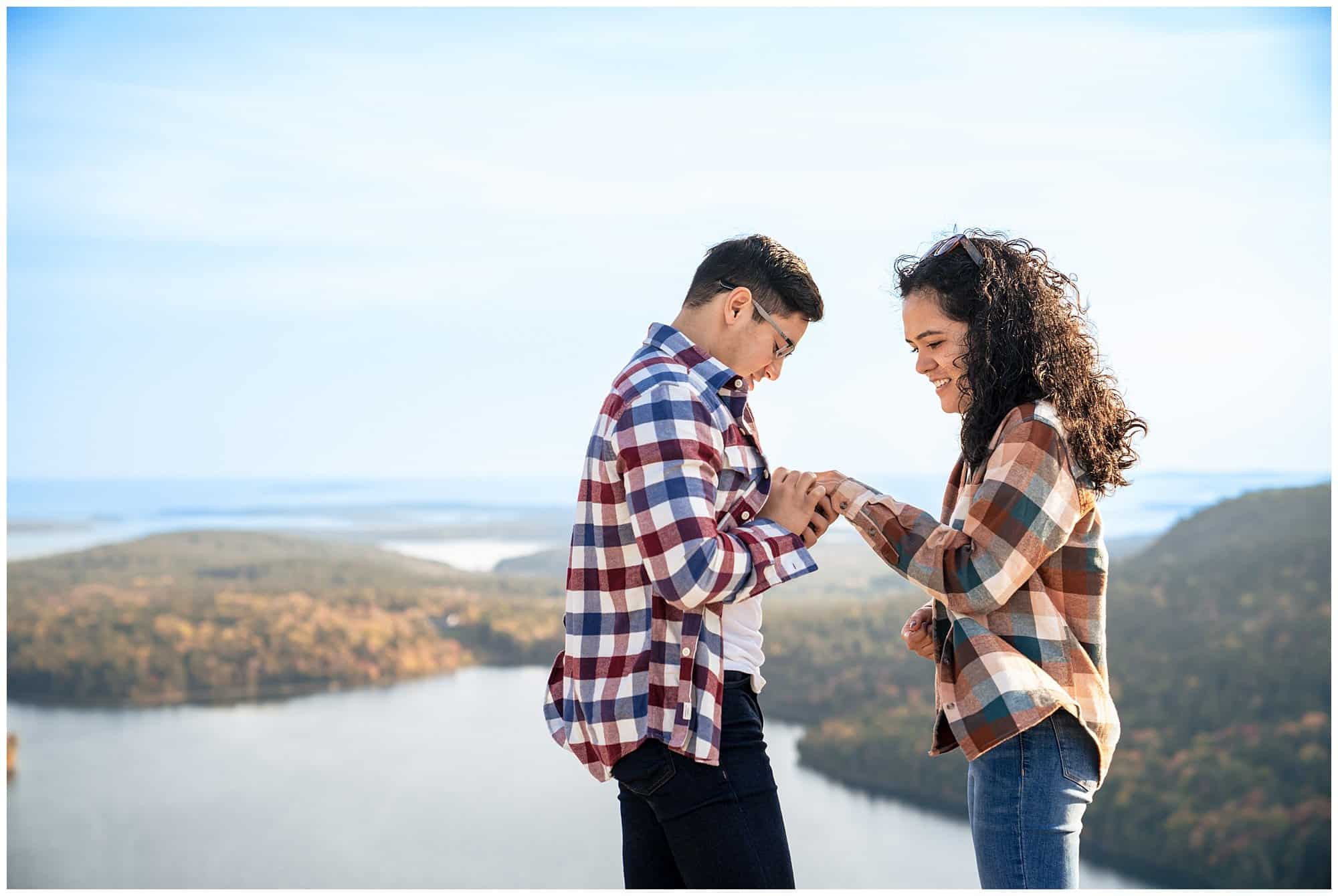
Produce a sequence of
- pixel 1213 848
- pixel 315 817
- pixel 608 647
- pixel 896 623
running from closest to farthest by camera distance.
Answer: pixel 608 647 < pixel 1213 848 < pixel 896 623 < pixel 315 817

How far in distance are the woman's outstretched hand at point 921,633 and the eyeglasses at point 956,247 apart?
1.77ft

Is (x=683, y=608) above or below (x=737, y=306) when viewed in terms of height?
below

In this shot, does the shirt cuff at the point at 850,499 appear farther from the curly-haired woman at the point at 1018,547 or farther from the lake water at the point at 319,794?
the lake water at the point at 319,794

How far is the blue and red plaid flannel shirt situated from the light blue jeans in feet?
1.24

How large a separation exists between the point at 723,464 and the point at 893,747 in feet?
36.9

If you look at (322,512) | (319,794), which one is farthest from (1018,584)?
(322,512)

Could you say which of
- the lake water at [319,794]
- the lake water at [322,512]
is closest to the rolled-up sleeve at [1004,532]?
the lake water at [319,794]

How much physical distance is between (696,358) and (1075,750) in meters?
0.72

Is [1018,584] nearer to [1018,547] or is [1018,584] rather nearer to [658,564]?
[1018,547]

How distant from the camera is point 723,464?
60.2 inches

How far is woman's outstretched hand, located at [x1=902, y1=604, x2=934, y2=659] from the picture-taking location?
183cm

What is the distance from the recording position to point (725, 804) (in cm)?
149

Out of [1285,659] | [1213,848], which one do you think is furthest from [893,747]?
[1285,659]

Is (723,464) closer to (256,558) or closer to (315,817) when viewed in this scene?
(315,817)
